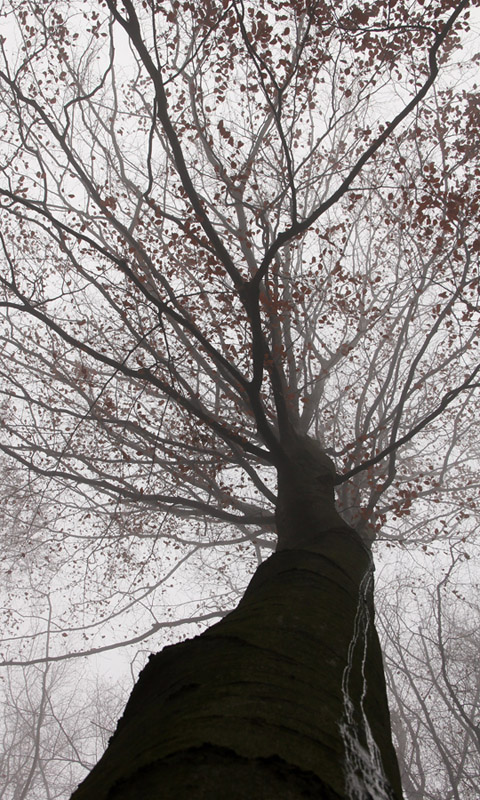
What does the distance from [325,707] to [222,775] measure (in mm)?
359

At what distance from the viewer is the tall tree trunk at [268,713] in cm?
77

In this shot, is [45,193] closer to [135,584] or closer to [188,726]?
[188,726]

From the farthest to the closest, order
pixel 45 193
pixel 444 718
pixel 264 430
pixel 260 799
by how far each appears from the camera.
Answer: pixel 444 718
pixel 45 193
pixel 264 430
pixel 260 799

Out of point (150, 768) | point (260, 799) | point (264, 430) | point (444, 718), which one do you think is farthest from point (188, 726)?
point (444, 718)

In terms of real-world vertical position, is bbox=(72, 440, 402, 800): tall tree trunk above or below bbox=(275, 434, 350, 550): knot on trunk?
below

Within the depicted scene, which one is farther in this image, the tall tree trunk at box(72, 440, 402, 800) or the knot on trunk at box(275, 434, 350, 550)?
the knot on trunk at box(275, 434, 350, 550)

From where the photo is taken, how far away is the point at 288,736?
34.5 inches

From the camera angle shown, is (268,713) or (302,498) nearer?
(268,713)

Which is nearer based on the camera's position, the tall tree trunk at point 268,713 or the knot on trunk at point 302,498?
the tall tree trunk at point 268,713

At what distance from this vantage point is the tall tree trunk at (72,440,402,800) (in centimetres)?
77

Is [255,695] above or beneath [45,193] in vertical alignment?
beneath

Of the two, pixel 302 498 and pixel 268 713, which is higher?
pixel 302 498

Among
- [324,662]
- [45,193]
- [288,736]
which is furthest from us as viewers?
[45,193]

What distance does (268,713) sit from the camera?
936mm
